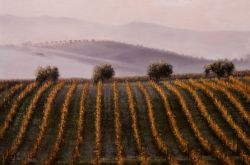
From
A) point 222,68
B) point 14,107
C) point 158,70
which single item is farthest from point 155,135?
point 222,68

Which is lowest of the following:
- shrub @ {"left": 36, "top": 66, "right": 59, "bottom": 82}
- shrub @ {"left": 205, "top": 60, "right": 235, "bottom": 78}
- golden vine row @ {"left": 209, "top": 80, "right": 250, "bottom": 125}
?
golden vine row @ {"left": 209, "top": 80, "right": 250, "bottom": 125}

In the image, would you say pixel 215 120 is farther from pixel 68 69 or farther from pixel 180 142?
pixel 68 69

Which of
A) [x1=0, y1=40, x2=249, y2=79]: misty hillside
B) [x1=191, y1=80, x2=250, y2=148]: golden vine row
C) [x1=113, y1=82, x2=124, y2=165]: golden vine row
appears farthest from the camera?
[x1=0, y1=40, x2=249, y2=79]: misty hillside

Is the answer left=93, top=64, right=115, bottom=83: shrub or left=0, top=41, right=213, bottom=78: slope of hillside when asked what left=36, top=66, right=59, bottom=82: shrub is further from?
left=0, top=41, right=213, bottom=78: slope of hillside

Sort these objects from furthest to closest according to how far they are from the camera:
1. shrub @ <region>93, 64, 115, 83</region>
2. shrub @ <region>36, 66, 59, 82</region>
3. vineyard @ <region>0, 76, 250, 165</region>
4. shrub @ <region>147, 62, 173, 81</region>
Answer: shrub @ <region>147, 62, 173, 81</region>, shrub @ <region>93, 64, 115, 83</region>, shrub @ <region>36, 66, 59, 82</region>, vineyard @ <region>0, 76, 250, 165</region>

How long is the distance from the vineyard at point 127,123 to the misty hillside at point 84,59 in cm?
7039

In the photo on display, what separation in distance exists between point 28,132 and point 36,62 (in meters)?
92.7

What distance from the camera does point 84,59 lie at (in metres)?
152

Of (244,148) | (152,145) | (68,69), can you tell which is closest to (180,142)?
(152,145)

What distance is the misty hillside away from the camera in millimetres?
126688

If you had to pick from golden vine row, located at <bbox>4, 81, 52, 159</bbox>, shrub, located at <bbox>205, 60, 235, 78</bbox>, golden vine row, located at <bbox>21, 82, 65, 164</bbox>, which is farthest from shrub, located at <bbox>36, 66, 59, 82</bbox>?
shrub, located at <bbox>205, 60, 235, 78</bbox>

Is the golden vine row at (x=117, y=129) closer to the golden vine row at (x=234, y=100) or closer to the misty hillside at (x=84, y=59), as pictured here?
the golden vine row at (x=234, y=100)

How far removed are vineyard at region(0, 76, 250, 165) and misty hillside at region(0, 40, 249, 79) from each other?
70391 mm

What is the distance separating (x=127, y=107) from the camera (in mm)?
46281
